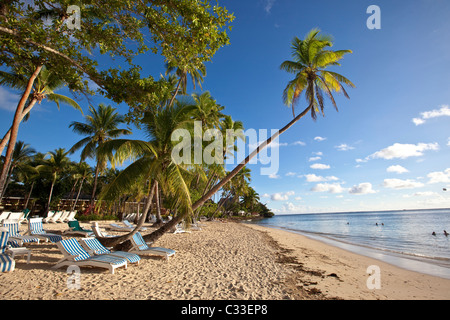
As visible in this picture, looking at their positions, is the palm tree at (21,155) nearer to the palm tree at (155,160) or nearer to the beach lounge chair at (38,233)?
the beach lounge chair at (38,233)

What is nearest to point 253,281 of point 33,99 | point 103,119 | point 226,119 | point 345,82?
point 345,82

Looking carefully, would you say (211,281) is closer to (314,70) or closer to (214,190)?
(214,190)

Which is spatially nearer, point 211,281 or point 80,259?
point 211,281

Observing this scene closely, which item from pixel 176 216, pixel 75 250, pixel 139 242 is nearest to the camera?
pixel 75 250

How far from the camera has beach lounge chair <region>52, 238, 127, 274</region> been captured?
212 inches

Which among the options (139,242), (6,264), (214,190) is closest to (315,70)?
(214,190)

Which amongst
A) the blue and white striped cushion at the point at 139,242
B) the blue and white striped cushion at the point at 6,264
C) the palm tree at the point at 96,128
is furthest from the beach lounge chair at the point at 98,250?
the palm tree at the point at 96,128

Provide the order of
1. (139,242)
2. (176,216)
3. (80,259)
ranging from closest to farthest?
(80,259) < (139,242) < (176,216)

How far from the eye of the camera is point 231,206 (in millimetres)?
52781

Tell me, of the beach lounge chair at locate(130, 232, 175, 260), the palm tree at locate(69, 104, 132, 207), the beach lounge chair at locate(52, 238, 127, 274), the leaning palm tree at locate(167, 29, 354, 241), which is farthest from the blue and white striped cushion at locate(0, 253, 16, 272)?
the palm tree at locate(69, 104, 132, 207)

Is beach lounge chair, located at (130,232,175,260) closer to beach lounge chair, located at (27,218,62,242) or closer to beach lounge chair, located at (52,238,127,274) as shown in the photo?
beach lounge chair, located at (52,238,127,274)

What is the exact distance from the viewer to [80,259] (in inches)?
217
